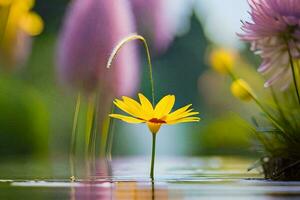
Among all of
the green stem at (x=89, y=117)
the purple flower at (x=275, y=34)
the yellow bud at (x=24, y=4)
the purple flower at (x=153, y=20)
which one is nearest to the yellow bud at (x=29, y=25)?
the yellow bud at (x=24, y=4)

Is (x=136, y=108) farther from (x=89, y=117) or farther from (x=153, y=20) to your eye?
(x=153, y=20)

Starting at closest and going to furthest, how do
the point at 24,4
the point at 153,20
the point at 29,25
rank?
1. the point at 153,20
2. the point at 24,4
3. the point at 29,25

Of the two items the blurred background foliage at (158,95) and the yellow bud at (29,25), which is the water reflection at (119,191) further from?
the yellow bud at (29,25)

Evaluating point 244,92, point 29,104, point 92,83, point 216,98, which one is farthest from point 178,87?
point 244,92

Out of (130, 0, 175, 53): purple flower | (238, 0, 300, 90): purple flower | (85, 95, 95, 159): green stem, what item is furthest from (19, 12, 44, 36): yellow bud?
(238, 0, 300, 90): purple flower

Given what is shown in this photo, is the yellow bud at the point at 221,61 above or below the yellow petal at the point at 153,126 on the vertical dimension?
above

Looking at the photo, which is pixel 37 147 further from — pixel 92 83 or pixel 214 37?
pixel 214 37

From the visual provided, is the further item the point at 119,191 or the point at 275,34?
the point at 275,34

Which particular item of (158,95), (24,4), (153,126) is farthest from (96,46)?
(158,95)
